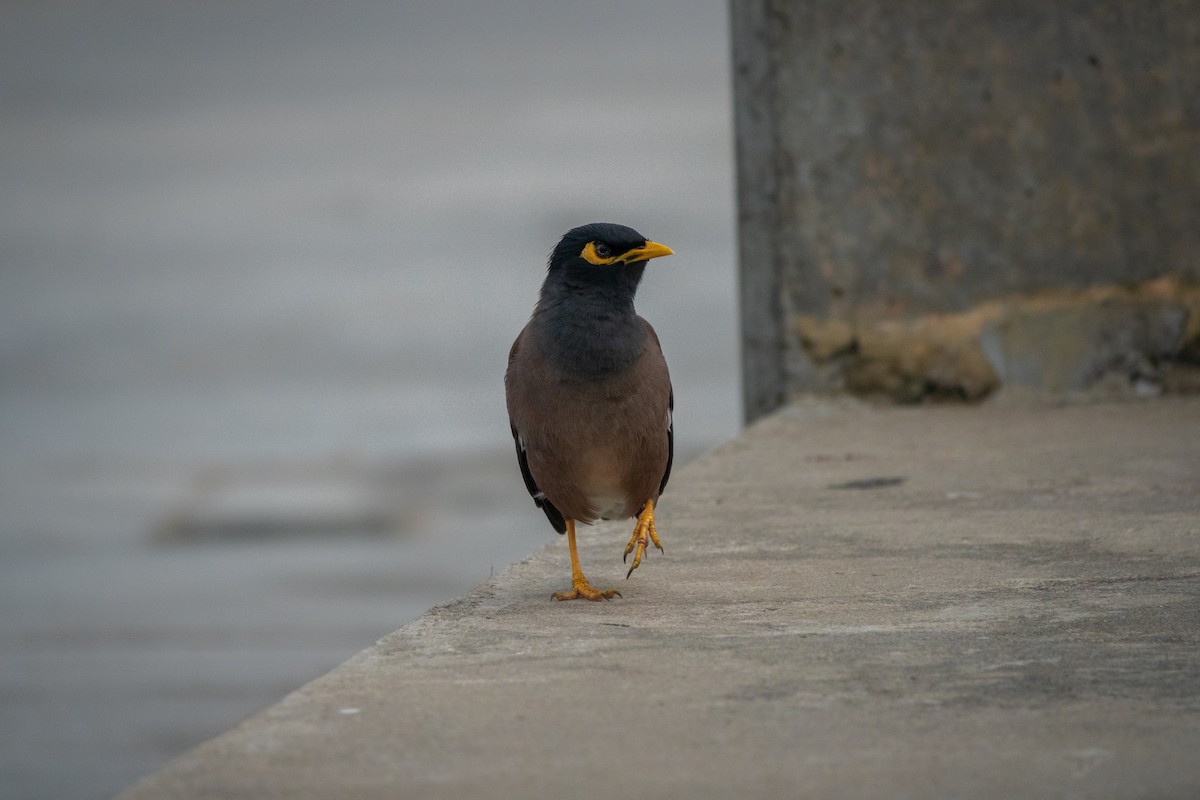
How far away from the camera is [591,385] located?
364cm

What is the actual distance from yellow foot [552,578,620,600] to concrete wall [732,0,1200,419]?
405 cm

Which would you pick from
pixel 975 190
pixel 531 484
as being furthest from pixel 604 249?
pixel 975 190

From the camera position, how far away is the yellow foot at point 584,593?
3.70 metres

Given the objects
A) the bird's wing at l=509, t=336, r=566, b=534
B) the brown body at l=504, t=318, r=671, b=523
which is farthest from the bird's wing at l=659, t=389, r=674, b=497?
the bird's wing at l=509, t=336, r=566, b=534

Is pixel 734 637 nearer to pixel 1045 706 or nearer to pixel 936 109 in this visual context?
pixel 1045 706

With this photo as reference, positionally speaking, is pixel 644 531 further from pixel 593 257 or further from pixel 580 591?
pixel 593 257

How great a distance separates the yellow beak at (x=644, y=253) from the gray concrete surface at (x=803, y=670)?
88 centimetres

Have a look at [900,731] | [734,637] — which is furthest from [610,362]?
[900,731]

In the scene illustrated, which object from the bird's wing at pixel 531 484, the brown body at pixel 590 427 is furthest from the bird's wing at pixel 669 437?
the bird's wing at pixel 531 484

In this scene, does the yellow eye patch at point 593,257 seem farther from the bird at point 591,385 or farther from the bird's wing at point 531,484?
the bird's wing at point 531,484

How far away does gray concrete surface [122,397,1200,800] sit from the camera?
7.73 ft

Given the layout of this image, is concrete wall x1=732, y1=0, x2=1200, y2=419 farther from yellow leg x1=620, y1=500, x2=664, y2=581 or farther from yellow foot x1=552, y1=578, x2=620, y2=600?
yellow foot x1=552, y1=578, x2=620, y2=600

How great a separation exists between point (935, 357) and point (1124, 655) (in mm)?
4535

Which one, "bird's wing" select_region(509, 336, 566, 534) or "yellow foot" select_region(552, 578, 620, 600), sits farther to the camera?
"bird's wing" select_region(509, 336, 566, 534)
